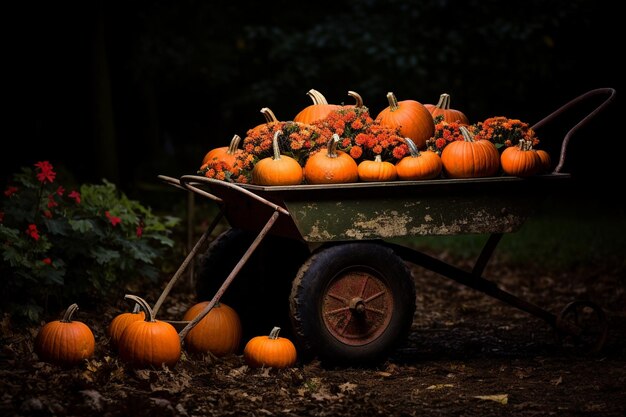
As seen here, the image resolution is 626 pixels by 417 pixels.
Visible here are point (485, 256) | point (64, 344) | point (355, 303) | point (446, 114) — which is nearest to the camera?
point (64, 344)

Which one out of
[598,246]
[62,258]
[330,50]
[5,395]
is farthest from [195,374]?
[330,50]

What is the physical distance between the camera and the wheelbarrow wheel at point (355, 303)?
5555 mm

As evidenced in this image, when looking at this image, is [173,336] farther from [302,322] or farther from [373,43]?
[373,43]

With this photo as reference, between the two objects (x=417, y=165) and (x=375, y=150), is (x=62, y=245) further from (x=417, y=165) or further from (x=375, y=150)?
(x=417, y=165)

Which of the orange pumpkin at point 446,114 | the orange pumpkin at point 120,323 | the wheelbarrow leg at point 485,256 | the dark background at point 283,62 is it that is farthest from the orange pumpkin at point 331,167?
the dark background at point 283,62

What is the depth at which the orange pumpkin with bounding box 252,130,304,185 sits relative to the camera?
220 inches

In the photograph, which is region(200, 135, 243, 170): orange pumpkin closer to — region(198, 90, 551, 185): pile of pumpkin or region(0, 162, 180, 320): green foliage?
region(198, 90, 551, 185): pile of pumpkin

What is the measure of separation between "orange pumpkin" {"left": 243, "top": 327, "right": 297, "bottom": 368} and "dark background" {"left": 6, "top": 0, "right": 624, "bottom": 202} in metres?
5.94

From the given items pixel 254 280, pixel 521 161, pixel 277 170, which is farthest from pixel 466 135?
pixel 254 280

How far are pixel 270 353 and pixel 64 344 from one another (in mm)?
1209

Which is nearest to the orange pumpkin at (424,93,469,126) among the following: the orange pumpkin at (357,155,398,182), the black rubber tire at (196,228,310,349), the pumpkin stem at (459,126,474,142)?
the pumpkin stem at (459,126,474,142)

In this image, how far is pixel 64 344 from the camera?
5242 millimetres

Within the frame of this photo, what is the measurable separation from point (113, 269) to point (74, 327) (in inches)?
81.9

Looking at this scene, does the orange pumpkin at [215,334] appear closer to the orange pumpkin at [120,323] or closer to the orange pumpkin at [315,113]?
the orange pumpkin at [120,323]
